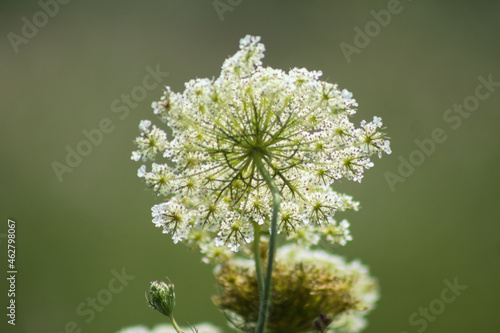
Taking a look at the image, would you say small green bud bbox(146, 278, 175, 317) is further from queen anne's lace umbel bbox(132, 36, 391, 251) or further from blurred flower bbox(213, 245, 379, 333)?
blurred flower bbox(213, 245, 379, 333)

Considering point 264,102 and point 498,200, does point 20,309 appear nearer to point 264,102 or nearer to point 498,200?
point 264,102

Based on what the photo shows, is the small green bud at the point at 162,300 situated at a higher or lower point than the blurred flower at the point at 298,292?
lower

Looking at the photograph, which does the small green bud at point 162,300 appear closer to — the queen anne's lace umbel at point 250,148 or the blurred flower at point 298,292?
the queen anne's lace umbel at point 250,148

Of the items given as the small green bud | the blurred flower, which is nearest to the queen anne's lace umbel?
the small green bud

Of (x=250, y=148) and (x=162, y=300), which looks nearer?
(x=162, y=300)

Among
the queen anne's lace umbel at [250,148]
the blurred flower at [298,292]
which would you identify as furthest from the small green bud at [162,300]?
the blurred flower at [298,292]

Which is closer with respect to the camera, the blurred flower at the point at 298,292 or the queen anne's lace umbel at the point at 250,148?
the queen anne's lace umbel at the point at 250,148
